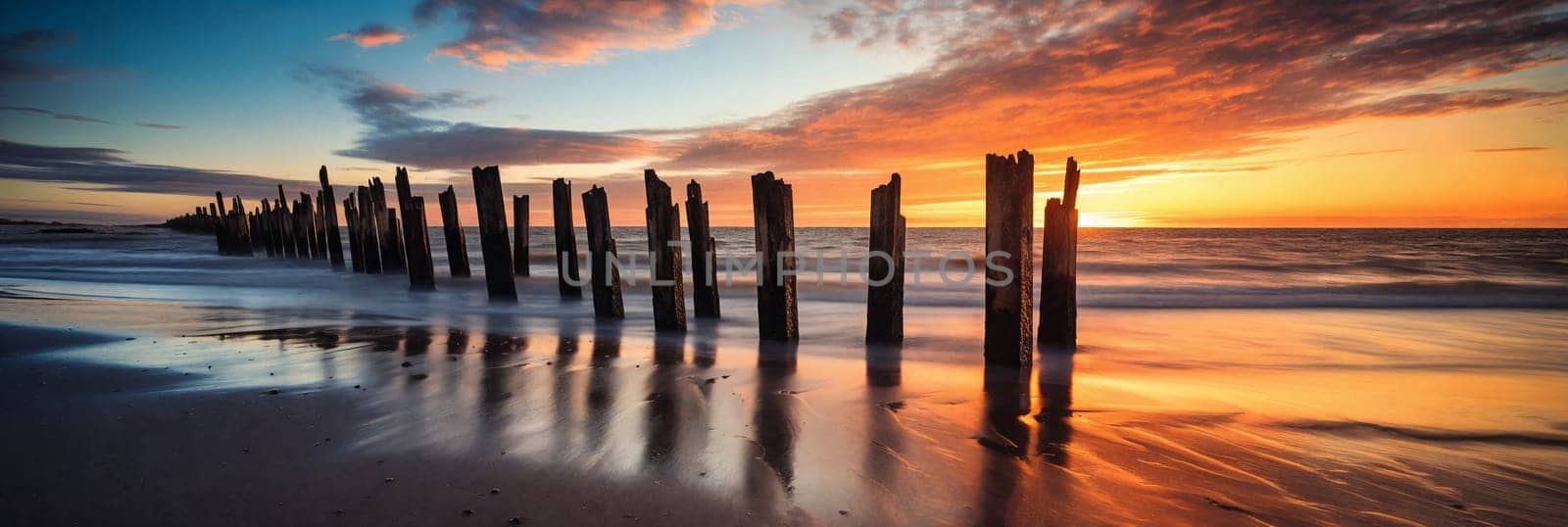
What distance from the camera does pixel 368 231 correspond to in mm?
16797

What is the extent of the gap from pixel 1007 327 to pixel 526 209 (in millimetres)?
Answer: 10766

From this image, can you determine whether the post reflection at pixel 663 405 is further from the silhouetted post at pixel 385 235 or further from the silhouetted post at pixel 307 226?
the silhouetted post at pixel 307 226

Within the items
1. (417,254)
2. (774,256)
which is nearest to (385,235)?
(417,254)

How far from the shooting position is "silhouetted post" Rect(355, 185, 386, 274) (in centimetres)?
1670

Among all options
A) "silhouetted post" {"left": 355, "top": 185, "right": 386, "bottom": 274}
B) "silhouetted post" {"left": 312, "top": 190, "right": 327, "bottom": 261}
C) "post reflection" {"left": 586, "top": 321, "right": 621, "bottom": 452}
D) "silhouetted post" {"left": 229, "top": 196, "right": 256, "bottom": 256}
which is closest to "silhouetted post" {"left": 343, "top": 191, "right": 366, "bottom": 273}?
"silhouetted post" {"left": 355, "top": 185, "right": 386, "bottom": 274}

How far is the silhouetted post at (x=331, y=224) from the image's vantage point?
18719mm

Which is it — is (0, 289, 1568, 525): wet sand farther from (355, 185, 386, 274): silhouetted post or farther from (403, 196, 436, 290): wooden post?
(355, 185, 386, 274): silhouetted post

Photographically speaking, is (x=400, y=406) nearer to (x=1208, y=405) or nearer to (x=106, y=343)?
(x=106, y=343)

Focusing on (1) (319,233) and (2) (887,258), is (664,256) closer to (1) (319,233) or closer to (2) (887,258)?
(2) (887,258)

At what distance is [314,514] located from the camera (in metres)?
2.55

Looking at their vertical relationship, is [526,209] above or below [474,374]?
above

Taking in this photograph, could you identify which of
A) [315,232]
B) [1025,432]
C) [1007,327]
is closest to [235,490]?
[1025,432]

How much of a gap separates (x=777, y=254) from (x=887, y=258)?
1173 millimetres

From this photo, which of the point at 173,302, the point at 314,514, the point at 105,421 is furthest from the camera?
the point at 173,302
